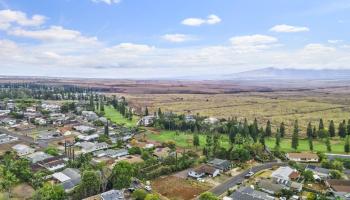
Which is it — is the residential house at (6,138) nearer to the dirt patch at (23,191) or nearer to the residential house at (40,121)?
the residential house at (40,121)

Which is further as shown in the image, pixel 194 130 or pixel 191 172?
pixel 194 130

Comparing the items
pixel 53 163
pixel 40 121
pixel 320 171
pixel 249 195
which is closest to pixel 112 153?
pixel 53 163

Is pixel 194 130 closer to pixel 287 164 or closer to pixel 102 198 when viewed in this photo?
pixel 287 164

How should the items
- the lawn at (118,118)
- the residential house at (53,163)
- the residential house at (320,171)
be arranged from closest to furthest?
1. the residential house at (320,171)
2. the residential house at (53,163)
3. the lawn at (118,118)

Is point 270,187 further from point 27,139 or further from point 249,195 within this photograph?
point 27,139

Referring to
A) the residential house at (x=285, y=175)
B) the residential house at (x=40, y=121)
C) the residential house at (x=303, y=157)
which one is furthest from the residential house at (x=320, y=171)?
the residential house at (x=40, y=121)

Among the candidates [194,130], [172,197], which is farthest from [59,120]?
[172,197]
